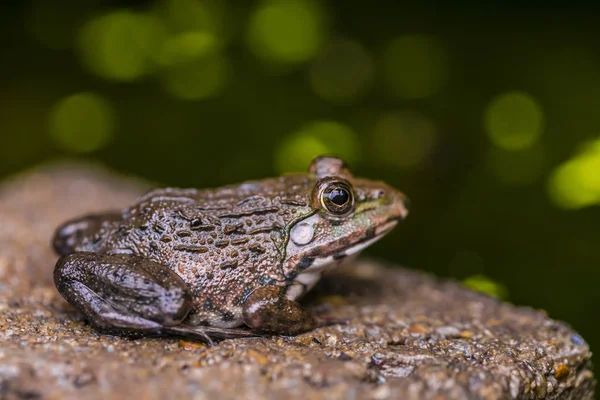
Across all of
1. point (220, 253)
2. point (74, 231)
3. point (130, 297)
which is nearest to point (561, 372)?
point (220, 253)

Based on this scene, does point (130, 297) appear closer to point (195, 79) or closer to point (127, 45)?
point (195, 79)

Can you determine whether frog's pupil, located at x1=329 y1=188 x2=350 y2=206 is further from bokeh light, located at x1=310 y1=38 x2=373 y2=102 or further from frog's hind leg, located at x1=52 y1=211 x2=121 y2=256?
bokeh light, located at x1=310 y1=38 x2=373 y2=102

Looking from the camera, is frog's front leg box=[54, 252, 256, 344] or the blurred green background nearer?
frog's front leg box=[54, 252, 256, 344]

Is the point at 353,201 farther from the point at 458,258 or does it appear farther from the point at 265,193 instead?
the point at 458,258

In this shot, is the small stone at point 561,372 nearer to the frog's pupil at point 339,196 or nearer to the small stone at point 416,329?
the small stone at point 416,329

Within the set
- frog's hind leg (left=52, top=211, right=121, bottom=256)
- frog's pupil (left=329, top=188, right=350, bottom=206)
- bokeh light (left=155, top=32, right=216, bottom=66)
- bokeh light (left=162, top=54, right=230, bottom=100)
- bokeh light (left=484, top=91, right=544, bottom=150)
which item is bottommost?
frog's hind leg (left=52, top=211, right=121, bottom=256)

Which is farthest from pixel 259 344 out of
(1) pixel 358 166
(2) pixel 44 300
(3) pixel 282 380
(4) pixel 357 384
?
(1) pixel 358 166

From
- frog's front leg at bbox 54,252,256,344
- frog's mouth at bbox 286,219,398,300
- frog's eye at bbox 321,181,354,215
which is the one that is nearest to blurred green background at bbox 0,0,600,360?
frog's mouth at bbox 286,219,398,300
